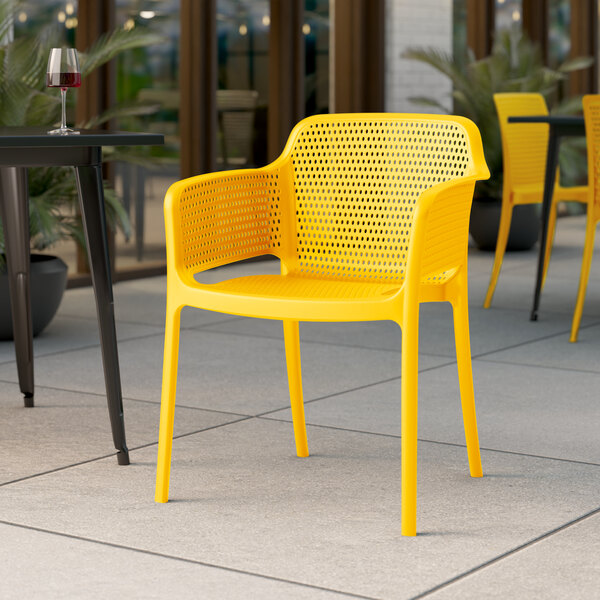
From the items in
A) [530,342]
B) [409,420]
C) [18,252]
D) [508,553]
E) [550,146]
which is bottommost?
[530,342]

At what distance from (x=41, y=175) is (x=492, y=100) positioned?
12.9 feet

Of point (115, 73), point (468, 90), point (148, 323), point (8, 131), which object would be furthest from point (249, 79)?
point (8, 131)

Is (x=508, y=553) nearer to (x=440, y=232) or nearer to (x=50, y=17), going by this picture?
(x=440, y=232)

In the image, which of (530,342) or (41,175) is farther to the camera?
(41,175)

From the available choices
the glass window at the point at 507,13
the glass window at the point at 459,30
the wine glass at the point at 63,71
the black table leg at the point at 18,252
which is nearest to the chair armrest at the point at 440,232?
the wine glass at the point at 63,71

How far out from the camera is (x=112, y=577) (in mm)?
2197

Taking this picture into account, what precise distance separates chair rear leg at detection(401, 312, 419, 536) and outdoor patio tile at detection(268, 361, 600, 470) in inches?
28.7

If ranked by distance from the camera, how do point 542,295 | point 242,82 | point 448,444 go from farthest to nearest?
point 242,82 → point 542,295 → point 448,444

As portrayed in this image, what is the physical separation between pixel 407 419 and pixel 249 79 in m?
5.04

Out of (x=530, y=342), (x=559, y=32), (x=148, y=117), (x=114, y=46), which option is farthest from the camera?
(x=559, y=32)

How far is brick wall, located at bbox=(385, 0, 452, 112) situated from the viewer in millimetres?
8164

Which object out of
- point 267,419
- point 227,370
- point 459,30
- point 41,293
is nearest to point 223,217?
point 267,419

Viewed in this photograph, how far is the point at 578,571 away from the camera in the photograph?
223 centimetres

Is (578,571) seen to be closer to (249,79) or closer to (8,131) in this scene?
(8,131)
